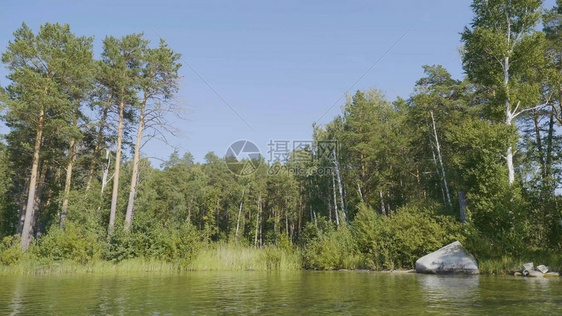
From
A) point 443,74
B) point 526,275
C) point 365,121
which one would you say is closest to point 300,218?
point 365,121

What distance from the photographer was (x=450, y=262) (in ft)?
54.9

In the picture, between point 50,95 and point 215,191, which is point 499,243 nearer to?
point 50,95

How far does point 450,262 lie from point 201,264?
13612 millimetres

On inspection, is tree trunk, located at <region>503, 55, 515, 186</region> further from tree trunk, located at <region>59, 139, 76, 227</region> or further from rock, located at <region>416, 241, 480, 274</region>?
tree trunk, located at <region>59, 139, 76, 227</region>

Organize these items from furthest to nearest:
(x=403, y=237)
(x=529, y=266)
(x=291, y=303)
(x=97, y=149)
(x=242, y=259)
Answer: (x=97, y=149) < (x=242, y=259) < (x=403, y=237) < (x=529, y=266) < (x=291, y=303)

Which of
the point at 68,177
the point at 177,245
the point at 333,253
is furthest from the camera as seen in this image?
the point at 68,177

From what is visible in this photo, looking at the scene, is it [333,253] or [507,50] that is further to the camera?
[333,253]

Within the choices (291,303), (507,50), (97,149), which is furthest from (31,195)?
(507,50)

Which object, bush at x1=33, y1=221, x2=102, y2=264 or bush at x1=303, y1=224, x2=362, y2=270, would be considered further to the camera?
bush at x1=303, y1=224, x2=362, y2=270

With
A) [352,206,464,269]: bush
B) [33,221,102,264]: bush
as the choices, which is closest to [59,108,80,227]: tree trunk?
[33,221,102,264]: bush

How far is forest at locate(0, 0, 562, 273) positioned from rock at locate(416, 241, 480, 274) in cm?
59

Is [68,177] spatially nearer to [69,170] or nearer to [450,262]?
[69,170]

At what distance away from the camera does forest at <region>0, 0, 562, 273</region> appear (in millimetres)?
18266

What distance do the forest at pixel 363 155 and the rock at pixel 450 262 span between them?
1.94 ft
